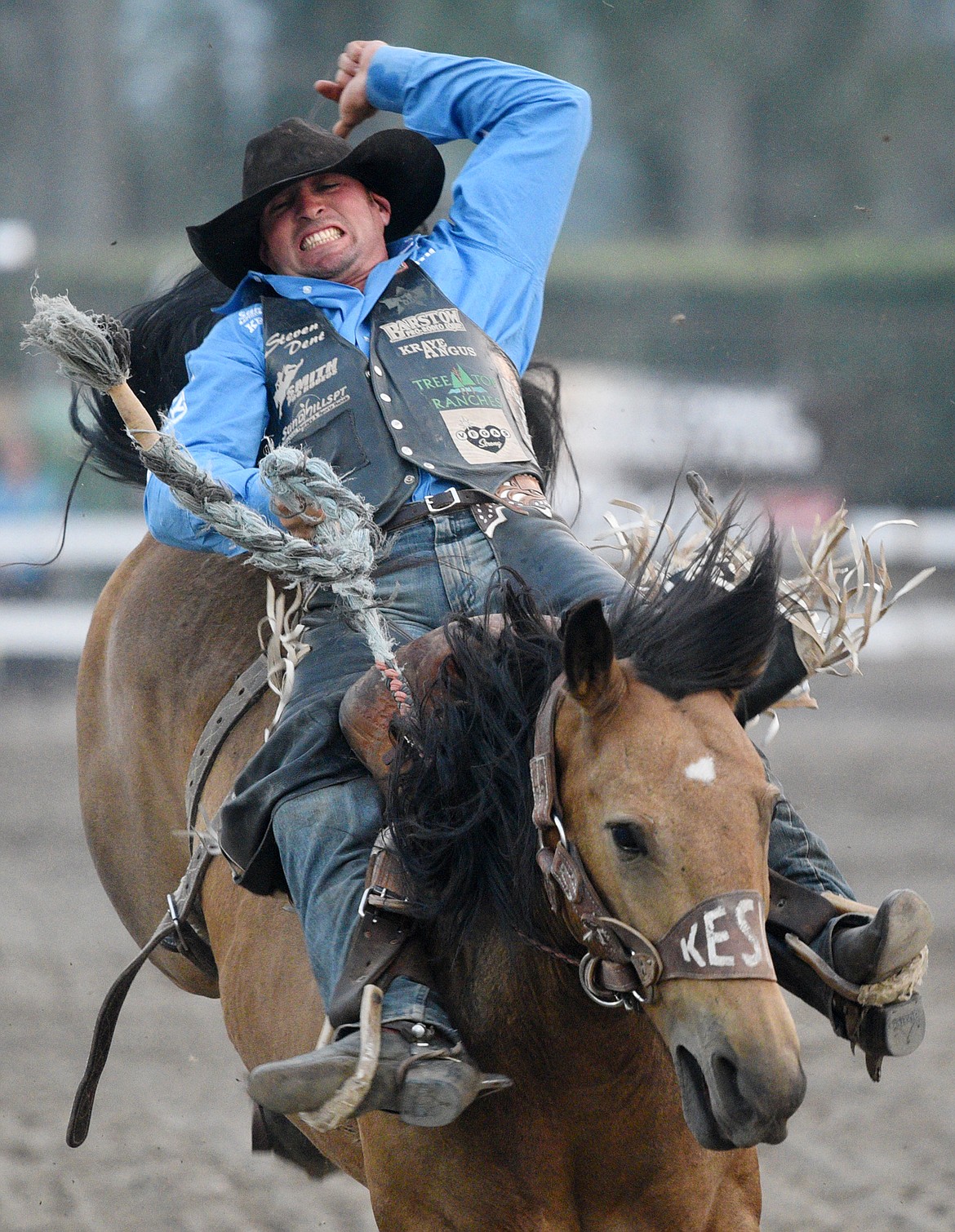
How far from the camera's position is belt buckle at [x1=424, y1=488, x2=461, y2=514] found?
9.68ft

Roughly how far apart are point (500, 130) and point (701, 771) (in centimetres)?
196

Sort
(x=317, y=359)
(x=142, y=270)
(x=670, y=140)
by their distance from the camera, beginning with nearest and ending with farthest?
(x=317, y=359) → (x=142, y=270) → (x=670, y=140)

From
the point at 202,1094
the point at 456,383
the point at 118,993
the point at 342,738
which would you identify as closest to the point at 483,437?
the point at 456,383

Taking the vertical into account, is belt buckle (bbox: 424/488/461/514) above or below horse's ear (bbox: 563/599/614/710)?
below

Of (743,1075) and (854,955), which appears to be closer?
(743,1075)

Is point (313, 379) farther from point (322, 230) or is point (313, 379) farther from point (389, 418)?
point (322, 230)

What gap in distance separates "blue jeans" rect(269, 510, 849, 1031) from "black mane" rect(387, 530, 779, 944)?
0.40ft

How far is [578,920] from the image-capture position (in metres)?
2.19

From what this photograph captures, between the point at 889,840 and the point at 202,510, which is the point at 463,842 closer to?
the point at 202,510

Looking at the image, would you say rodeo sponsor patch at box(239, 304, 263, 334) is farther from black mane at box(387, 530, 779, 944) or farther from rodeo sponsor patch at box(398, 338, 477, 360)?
black mane at box(387, 530, 779, 944)

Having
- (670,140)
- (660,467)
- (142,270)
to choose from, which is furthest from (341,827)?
(670,140)

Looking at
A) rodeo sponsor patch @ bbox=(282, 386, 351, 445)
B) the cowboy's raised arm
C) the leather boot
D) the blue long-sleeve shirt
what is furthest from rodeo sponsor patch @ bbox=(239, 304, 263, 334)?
the leather boot

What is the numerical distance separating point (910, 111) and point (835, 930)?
1776cm

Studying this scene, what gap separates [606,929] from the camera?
→ 2.12 m
